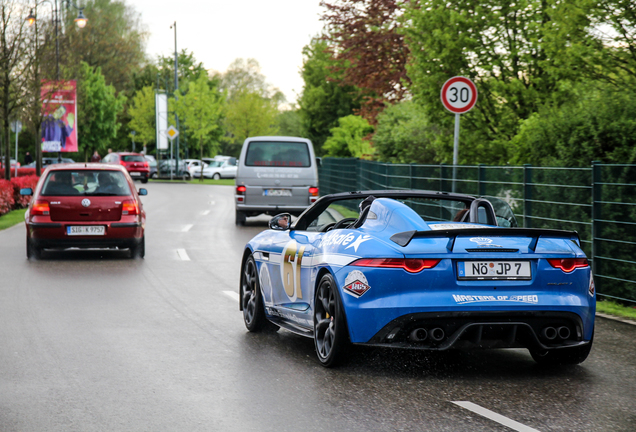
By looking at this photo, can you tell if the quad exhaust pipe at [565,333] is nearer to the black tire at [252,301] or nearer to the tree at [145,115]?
the black tire at [252,301]

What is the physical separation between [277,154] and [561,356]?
15.6 meters

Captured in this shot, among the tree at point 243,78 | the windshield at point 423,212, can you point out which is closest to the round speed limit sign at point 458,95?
the windshield at point 423,212

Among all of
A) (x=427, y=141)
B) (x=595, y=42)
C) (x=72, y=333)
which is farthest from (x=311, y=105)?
(x=72, y=333)

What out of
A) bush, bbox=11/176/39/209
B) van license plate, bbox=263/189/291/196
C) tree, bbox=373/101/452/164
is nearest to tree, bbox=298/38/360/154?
tree, bbox=373/101/452/164

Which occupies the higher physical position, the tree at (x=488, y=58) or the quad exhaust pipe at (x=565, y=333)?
the tree at (x=488, y=58)

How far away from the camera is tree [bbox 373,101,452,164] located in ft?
84.7

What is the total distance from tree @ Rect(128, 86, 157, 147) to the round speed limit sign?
3022 inches

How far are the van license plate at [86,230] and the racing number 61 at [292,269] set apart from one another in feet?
24.6

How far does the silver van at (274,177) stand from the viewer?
21719 mm

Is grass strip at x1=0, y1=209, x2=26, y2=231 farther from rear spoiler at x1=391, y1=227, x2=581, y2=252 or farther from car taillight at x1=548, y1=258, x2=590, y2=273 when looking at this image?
Answer: car taillight at x1=548, y1=258, x2=590, y2=273

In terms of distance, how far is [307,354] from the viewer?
7.25 meters

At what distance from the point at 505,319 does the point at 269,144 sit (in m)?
16.2

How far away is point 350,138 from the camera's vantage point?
4653 cm

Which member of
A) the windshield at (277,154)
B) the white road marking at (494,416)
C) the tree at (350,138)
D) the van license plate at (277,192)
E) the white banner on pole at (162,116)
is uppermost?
the white banner on pole at (162,116)
